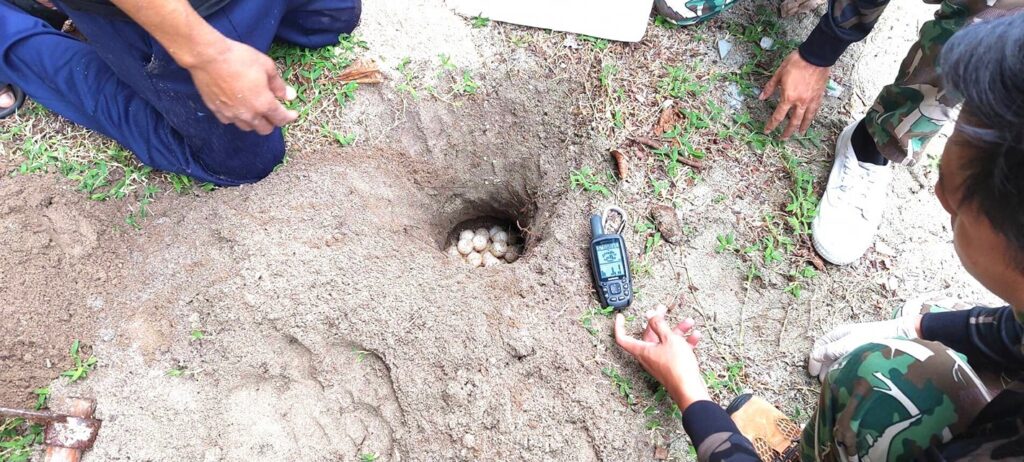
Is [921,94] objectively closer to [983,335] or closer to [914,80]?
[914,80]

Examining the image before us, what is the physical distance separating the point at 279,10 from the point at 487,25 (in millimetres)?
722

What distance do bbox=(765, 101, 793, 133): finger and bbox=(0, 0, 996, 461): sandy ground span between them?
126mm

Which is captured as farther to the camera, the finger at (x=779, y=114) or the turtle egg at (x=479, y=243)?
the turtle egg at (x=479, y=243)

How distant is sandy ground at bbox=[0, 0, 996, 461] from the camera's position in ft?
5.61

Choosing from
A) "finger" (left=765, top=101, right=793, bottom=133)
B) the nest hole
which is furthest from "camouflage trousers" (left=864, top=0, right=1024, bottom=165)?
the nest hole

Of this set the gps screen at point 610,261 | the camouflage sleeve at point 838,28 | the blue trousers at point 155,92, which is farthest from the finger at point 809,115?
the blue trousers at point 155,92

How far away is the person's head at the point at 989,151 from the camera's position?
0.76m

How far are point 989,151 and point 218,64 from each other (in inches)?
54.1

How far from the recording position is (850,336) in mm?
1830

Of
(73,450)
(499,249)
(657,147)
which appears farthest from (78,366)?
(657,147)

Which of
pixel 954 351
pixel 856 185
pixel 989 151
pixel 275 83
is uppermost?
pixel 989 151

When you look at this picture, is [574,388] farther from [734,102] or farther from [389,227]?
[734,102]

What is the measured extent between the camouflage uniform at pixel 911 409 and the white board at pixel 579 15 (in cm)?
134

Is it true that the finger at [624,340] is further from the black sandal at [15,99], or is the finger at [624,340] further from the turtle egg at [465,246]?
the black sandal at [15,99]
